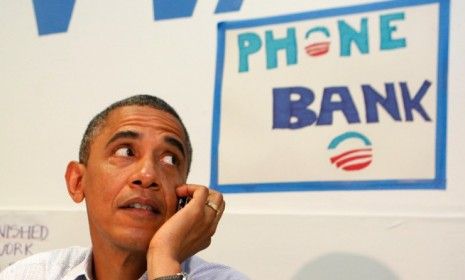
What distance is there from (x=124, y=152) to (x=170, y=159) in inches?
3.5

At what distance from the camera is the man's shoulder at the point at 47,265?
3.46ft

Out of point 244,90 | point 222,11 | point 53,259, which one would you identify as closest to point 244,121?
point 244,90

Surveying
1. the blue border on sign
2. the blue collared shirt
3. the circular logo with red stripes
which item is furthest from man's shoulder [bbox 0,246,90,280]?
the circular logo with red stripes

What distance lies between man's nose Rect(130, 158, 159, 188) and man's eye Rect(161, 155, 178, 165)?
2.0 inches

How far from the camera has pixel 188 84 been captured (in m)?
1.31

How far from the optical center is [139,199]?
34.9 inches

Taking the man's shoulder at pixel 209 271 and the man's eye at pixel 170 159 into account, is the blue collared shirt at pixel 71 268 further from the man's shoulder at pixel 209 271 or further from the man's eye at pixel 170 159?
the man's eye at pixel 170 159

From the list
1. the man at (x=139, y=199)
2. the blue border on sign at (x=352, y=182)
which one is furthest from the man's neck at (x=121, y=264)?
the blue border on sign at (x=352, y=182)

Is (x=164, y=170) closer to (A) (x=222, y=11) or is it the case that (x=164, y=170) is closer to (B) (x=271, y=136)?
(B) (x=271, y=136)

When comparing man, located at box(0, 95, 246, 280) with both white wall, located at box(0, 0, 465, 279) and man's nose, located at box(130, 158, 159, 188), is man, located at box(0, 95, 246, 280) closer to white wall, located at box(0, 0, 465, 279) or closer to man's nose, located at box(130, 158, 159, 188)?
man's nose, located at box(130, 158, 159, 188)

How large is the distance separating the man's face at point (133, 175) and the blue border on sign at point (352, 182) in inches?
9.5

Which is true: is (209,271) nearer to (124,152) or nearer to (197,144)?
(124,152)

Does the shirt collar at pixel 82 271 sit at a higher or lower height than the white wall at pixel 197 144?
lower

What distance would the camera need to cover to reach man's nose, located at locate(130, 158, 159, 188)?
2.93 feet
